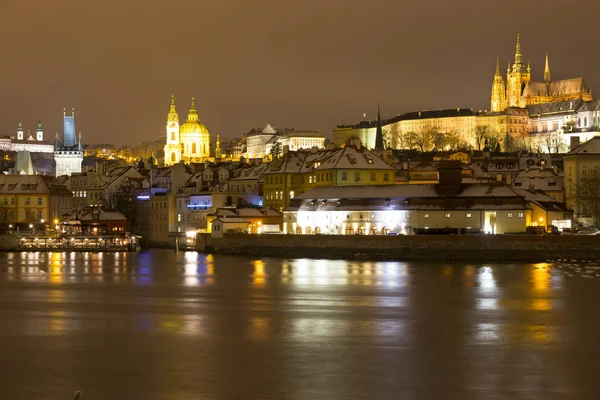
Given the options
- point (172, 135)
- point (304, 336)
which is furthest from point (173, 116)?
point (304, 336)

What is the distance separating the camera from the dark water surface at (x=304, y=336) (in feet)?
76.8

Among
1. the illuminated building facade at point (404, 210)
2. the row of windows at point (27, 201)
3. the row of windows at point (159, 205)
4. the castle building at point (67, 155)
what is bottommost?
the illuminated building facade at point (404, 210)

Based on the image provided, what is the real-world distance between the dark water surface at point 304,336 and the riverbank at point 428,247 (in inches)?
Answer: 351

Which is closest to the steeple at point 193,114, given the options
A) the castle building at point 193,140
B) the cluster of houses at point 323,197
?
the castle building at point 193,140

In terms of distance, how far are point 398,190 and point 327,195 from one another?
4.91 m

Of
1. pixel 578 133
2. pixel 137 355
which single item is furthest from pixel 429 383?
pixel 578 133

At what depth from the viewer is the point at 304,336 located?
96.9ft

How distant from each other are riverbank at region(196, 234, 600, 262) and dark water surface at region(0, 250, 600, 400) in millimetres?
8909

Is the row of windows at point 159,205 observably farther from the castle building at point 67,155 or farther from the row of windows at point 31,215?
the castle building at point 67,155

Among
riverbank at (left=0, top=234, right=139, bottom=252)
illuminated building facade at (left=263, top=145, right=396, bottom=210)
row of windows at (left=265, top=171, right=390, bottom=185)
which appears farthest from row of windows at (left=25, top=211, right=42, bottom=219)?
row of windows at (left=265, top=171, right=390, bottom=185)

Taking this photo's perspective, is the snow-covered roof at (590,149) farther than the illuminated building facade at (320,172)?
Yes

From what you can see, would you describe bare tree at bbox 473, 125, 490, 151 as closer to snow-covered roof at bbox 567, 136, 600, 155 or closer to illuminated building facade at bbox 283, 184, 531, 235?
snow-covered roof at bbox 567, 136, 600, 155

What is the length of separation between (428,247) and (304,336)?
3128 cm

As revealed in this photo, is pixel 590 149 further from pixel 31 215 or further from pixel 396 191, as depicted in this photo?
pixel 31 215
